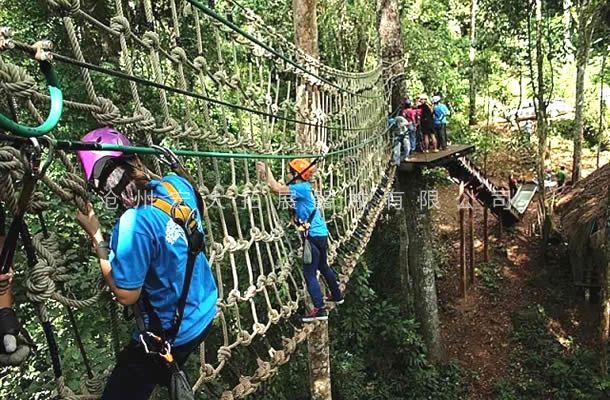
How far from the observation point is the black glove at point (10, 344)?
2.27 ft

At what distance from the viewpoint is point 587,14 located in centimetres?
564

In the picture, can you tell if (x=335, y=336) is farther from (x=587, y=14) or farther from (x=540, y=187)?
(x=587, y=14)

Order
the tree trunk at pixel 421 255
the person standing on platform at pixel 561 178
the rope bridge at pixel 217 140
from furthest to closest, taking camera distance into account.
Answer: the person standing on platform at pixel 561 178
the tree trunk at pixel 421 255
the rope bridge at pixel 217 140

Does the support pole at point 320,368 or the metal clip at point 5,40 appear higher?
the metal clip at point 5,40

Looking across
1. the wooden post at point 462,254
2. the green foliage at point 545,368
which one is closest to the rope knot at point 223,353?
the green foliage at point 545,368

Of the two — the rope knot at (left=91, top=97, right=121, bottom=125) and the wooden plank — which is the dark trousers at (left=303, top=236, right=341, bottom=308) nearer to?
the rope knot at (left=91, top=97, right=121, bottom=125)

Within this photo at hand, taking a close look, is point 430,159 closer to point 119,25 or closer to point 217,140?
point 217,140

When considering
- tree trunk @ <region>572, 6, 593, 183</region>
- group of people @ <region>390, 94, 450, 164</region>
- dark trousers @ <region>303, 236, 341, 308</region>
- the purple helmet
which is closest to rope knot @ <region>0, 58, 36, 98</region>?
the purple helmet

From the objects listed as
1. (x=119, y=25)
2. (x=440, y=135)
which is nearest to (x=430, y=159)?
(x=440, y=135)

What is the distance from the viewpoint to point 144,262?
905mm

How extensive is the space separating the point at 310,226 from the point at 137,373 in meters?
1.40

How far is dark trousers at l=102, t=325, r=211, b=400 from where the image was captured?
3.34ft

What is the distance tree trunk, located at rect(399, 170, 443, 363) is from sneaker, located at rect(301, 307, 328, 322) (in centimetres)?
293

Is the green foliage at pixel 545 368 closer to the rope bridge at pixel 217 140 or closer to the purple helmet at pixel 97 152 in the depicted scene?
the rope bridge at pixel 217 140
